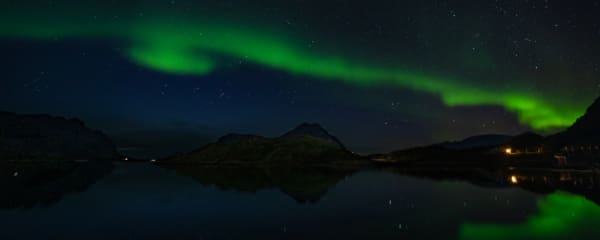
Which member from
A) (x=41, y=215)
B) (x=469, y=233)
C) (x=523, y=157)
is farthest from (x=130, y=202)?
(x=523, y=157)

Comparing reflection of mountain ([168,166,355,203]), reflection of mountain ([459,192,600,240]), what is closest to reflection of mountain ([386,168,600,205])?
reflection of mountain ([459,192,600,240])

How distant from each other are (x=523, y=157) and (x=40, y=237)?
211 m

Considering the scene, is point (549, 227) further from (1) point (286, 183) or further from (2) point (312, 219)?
(1) point (286, 183)

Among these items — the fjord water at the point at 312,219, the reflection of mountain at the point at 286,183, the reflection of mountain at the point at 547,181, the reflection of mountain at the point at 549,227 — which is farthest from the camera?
the reflection of mountain at the point at 286,183

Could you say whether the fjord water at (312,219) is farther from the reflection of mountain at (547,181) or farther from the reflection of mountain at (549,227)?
the reflection of mountain at (547,181)

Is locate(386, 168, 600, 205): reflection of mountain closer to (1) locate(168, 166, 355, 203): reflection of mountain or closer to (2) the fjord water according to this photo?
(2) the fjord water

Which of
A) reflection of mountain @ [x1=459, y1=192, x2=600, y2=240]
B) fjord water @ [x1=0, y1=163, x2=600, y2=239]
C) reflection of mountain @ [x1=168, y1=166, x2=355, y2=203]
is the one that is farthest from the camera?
reflection of mountain @ [x1=168, y1=166, x2=355, y2=203]

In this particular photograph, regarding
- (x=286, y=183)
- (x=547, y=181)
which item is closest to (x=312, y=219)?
(x=286, y=183)

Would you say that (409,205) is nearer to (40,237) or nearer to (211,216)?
(211,216)

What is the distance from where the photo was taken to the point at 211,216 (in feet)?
113

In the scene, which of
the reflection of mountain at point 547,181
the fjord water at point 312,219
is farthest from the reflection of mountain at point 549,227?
the reflection of mountain at point 547,181

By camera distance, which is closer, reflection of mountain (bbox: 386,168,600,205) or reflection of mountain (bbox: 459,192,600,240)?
reflection of mountain (bbox: 459,192,600,240)

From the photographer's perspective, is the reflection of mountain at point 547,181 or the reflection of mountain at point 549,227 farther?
the reflection of mountain at point 547,181

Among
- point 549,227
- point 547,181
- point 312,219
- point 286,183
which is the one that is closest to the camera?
point 549,227
